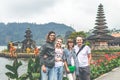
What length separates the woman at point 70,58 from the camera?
11.7m

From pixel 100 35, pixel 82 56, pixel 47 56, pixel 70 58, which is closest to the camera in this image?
pixel 47 56

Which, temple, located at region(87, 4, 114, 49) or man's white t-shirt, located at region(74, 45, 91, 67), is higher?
temple, located at region(87, 4, 114, 49)

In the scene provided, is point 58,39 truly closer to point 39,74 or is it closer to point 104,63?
point 39,74

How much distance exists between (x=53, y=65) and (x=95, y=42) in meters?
84.1

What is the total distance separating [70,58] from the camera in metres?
11.9

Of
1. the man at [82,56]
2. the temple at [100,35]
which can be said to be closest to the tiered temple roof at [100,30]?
the temple at [100,35]

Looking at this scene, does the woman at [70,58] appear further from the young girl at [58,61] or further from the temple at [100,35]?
the temple at [100,35]

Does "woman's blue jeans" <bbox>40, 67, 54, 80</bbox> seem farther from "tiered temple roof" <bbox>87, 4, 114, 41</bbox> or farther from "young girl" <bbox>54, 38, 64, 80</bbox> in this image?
"tiered temple roof" <bbox>87, 4, 114, 41</bbox>

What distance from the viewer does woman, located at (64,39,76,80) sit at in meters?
11.7

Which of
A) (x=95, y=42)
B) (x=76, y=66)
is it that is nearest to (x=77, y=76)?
(x=76, y=66)

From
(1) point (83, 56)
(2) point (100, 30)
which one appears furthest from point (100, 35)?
(1) point (83, 56)

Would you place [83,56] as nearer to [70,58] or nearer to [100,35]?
[70,58]

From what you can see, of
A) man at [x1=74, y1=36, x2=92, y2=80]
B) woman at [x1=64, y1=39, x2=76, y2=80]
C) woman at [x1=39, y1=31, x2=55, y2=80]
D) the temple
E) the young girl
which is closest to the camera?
woman at [x1=39, y1=31, x2=55, y2=80]

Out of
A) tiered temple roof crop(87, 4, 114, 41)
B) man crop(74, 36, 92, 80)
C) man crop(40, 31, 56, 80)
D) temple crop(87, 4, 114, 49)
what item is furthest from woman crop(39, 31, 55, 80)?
tiered temple roof crop(87, 4, 114, 41)
